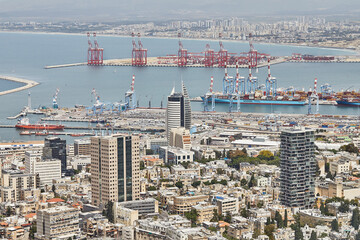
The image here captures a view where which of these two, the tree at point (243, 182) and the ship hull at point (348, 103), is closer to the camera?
the tree at point (243, 182)

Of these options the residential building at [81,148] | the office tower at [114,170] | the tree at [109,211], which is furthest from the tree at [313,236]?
the residential building at [81,148]

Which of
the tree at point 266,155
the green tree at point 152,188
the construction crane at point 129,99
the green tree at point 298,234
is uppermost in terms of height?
the construction crane at point 129,99

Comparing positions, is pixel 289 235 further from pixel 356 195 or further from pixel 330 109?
pixel 330 109

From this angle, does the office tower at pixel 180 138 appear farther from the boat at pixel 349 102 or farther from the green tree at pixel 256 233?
the boat at pixel 349 102

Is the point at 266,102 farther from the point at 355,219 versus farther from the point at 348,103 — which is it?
the point at 355,219

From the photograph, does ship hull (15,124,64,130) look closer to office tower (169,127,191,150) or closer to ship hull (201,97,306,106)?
office tower (169,127,191,150)

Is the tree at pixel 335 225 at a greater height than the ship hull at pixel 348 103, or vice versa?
the ship hull at pixel 348 103

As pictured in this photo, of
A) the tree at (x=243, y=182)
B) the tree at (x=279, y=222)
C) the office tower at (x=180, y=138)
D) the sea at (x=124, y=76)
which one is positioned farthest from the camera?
the sea at (x=124, y=76)

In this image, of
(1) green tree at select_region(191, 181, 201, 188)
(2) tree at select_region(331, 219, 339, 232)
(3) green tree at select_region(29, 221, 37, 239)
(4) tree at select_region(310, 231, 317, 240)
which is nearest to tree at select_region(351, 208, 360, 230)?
(2) tree at select_region(331, 219, 339, 232)
